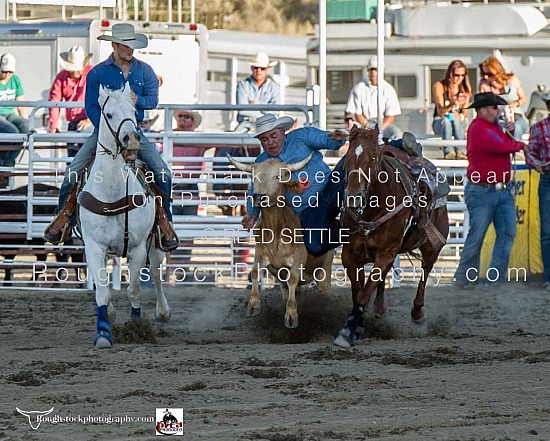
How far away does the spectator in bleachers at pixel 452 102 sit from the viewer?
14.5 meters

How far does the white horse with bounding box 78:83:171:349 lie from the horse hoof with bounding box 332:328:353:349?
1.46 m

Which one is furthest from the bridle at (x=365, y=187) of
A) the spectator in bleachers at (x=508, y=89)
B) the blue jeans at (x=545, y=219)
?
the spectator in bleachers at (x=508, y=89)

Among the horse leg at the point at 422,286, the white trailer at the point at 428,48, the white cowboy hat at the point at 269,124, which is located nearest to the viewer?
the white cowboy hat at the point at 269,124

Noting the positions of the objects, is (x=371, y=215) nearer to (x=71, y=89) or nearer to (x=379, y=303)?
(x=379, y=303)

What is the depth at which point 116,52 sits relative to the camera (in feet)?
26.3

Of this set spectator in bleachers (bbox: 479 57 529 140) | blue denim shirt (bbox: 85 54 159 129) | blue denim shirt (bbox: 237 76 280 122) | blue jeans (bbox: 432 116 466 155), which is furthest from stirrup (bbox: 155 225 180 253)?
blue jeans (bbox: 432 116 466 155)

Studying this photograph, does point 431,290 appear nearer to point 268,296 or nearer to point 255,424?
point 268,296

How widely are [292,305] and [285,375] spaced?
165 cm

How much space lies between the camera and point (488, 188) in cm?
1151

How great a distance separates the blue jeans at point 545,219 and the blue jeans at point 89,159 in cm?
471

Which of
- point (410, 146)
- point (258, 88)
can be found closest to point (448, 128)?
point (258, 88)

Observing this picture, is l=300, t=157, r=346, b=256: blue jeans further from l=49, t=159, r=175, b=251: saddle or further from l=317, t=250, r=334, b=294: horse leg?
l=49, t=159, r=175, b=251: saddle

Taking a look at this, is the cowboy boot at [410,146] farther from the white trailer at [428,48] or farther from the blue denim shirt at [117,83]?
the white trailer at [428,48]

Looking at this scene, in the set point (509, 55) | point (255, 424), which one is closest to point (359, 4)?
point (509, 55)
